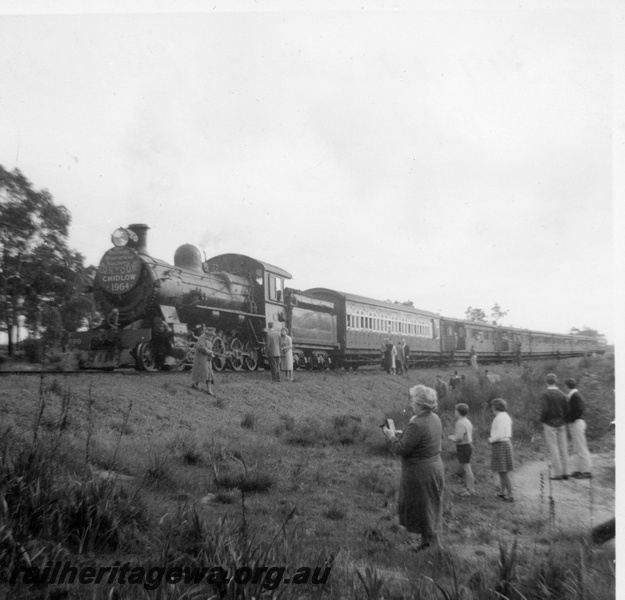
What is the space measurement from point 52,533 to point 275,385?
6.12m

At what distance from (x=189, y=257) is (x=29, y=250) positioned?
555cm

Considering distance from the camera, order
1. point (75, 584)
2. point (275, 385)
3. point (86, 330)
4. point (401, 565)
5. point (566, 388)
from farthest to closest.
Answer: point (275, 385), point (86, 330), point (566, 388), point (401, 565), point (75, 584)

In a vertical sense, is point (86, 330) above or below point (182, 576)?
above

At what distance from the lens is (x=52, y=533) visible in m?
3.14

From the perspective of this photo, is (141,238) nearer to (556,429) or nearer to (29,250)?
(29,250)

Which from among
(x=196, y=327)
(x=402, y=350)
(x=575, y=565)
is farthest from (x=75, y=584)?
(x=402, y=350)

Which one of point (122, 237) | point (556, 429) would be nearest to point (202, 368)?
point (122, 237)

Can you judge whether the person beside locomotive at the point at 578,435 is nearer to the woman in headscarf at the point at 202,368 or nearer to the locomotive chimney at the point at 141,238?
the woman in headscarf at the point at 202,368

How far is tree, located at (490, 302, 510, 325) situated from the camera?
6.08 meters

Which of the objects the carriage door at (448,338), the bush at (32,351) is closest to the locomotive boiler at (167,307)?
the bush at (32,351)

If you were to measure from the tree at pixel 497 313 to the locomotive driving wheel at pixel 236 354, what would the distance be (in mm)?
6083

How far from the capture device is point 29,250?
18.9 ft

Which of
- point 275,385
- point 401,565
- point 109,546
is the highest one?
point 275,385

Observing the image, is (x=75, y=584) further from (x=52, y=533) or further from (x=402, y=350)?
(x=402, y=350)
